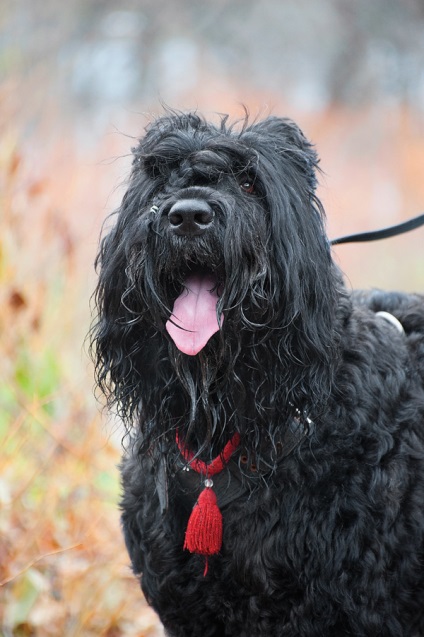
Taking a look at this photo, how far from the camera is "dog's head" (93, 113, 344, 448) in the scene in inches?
103

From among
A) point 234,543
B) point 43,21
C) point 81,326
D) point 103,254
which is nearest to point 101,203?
point 81,326

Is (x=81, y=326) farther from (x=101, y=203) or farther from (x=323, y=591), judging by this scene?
(x=323, y=591)

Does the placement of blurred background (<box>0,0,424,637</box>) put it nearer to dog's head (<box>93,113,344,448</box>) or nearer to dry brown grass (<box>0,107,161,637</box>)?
dry brown grass (<box>0,107,161,637</box>)

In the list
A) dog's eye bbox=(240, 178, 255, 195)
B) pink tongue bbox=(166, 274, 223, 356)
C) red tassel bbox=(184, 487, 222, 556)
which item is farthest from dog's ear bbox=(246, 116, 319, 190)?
red tassel bbox=(184, 487, 222, 556)

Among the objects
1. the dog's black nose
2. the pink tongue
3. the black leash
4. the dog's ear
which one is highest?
the dog's ear

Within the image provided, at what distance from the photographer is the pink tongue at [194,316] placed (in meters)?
2.61

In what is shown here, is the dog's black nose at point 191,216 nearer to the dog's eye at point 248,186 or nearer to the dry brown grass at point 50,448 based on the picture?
the dog's eye at point 248,186

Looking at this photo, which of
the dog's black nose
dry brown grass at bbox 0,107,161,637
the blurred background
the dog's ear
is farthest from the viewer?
the blurred background

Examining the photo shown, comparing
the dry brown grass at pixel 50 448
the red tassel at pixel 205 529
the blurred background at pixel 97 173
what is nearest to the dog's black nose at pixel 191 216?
the blurred background at pixel 97 173

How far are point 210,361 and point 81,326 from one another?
320 cm

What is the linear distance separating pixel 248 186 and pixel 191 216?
305 mm

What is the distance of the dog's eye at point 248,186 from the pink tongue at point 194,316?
1.01 feet

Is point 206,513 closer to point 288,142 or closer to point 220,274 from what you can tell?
point 220,274

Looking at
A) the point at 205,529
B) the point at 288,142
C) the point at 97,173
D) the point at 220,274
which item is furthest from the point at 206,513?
the point at 97,173
